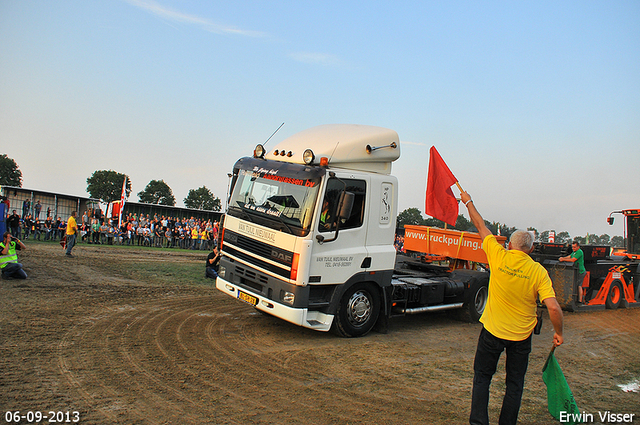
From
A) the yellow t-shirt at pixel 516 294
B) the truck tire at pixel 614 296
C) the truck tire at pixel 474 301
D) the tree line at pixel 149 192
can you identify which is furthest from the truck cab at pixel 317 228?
the tree line at pixel 149 192

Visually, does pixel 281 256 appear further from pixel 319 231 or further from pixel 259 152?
pixel 259 152

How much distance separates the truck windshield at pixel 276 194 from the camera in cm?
677

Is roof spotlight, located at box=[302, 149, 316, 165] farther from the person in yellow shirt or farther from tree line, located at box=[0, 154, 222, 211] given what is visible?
tree line, located at box=[0, 154, 222, 211]

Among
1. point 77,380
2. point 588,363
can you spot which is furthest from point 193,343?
point 588,363

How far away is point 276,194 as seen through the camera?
23.6ft

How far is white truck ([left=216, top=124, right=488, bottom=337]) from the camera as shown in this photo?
6730mm

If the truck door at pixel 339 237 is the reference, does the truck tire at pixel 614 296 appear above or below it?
below

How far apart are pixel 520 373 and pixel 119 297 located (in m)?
8.13

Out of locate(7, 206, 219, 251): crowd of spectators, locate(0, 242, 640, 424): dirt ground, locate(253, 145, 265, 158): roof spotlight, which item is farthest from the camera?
locate(7, 206, 219, 251): crowd of spectators

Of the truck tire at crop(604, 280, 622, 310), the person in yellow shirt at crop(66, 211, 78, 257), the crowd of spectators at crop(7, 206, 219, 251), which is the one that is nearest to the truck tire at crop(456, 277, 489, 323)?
the truck tire at crop(604, 280, 622, 310)

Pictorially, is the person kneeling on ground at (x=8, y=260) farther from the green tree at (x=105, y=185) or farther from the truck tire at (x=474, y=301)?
the green tree at (x=105, y=185)

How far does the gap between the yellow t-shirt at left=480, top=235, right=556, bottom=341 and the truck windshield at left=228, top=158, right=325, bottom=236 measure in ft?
10.6

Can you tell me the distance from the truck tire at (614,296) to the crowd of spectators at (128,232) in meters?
19.8

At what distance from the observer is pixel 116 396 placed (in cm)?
433
